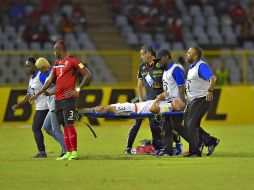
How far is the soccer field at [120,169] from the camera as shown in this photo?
1330 centimetres

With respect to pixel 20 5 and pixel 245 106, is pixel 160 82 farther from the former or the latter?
pixel 20 5

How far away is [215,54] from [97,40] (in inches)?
255

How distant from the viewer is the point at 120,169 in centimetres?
1538

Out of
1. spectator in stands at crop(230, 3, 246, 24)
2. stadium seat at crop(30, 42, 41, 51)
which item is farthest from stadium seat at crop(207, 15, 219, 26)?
stadium seat at crop(30, 42, 41, 51)

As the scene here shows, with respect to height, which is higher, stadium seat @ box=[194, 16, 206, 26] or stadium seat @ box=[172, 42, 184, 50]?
stadium seat @ box=[194, 16, 206, 26]

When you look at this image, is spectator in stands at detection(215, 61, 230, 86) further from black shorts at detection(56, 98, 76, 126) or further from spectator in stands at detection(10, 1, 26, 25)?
black shorts at detection(56, 98, 76, 126)

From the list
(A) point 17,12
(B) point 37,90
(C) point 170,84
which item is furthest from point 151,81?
(A) point 17,12

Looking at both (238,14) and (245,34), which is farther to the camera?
(238,14)

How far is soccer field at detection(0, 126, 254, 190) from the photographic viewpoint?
13.3 meters

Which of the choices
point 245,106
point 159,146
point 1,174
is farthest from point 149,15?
point 1,174

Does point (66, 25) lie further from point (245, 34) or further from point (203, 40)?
point (245, 34)

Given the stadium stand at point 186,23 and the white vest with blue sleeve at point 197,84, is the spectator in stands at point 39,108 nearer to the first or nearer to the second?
the white vest with blue sleeve at point 197,84

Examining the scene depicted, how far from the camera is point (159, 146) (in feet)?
61.6

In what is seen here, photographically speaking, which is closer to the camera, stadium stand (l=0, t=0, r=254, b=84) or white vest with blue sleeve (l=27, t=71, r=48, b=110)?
white vest with blue sleeve (l=27, t=71, r=48, b=110)
